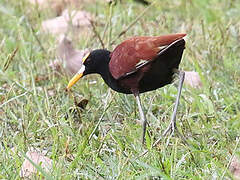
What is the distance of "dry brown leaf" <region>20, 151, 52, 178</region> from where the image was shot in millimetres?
2926

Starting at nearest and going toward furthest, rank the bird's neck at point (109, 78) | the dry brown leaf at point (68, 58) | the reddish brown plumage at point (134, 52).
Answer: the reddish brown plumage at point (134, 52)
the bird's neck at point (109, 78)
the dry brown leaf at point (68, 58)

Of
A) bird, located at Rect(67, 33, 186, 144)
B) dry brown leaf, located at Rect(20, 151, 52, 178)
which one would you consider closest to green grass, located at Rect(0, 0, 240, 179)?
dry brown leaf, located at Rect(20, 151, 52, 178)

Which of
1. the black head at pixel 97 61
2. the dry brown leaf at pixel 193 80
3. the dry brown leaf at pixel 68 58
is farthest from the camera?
the dry brown leaf at pixel 68 58

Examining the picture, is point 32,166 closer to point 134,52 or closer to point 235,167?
point 134,52

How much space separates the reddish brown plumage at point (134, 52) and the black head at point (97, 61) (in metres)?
0.08

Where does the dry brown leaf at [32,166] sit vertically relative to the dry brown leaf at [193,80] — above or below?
above

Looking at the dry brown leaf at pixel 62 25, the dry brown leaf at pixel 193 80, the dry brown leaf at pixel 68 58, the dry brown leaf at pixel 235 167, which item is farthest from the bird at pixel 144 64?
the dry brown leaf at pixel 62 25

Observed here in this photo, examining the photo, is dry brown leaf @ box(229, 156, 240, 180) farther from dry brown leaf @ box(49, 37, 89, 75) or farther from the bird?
dry brown leaf @ box(49, 37, 89, 75)

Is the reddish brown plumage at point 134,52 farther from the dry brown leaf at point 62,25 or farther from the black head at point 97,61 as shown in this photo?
the dry brown leaf at point 62,25

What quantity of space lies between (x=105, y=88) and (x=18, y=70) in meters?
0.87

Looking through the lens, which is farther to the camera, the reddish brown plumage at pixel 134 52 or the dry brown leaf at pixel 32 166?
the reddish brown plumage at pixel 134 52

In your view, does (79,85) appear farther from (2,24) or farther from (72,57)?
(2,24)

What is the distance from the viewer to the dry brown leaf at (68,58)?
15.0 feet

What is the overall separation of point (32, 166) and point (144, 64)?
84 cm
